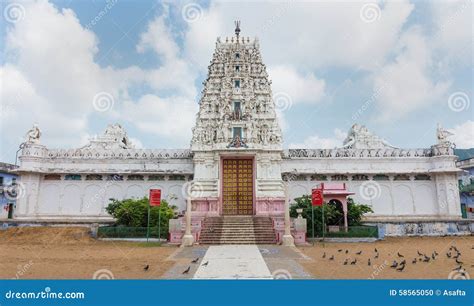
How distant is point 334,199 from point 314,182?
7.11 meters

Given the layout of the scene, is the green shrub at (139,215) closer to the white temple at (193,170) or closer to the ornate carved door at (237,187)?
the ornate carved door at (237,187)

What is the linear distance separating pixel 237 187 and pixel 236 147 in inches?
123

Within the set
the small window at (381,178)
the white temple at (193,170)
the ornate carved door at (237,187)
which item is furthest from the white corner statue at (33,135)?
the small window at (381,178)

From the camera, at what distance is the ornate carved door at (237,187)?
24703 millimetres

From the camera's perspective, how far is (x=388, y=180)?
98.1 feet

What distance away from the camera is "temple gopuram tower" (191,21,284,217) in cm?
2453

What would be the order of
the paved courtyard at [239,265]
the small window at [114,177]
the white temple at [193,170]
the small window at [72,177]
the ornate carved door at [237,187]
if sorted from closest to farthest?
the paved courtyard at [239,265], the ornate carved door at [237,187], the white temple at [193,170], the small window at [72,177], the small window at [114,177]

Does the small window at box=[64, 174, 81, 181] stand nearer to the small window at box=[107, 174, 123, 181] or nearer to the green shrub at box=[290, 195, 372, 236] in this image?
the small window at box=[107, 174, 123, 181]

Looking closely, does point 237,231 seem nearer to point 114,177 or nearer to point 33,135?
point 114,177

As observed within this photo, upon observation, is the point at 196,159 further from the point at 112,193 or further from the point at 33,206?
the point at 33,206

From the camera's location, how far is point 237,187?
25141 millimetres

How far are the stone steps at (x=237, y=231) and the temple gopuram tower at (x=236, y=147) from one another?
1.74m

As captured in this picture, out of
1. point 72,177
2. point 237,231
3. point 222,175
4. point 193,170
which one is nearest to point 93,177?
point 72,177

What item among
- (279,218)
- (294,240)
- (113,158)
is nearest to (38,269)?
(294,240)
